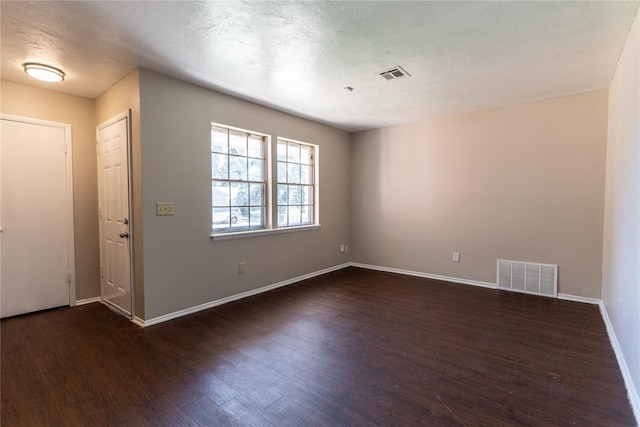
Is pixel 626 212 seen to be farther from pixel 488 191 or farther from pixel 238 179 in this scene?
pixel 238 179

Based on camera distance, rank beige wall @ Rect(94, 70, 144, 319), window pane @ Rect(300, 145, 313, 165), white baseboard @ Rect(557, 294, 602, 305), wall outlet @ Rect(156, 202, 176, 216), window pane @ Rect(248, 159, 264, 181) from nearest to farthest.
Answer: beige wall @ Rect(94, 70, 144, 319) → wall outlet @ Rect(156, 202, 176, 216) → white baseboard @ Rect(557, 294, 602, 305) → window pane @ Rect(248, 159, 264, 181) → window pane @ Rect(300, 145, 313, 165)


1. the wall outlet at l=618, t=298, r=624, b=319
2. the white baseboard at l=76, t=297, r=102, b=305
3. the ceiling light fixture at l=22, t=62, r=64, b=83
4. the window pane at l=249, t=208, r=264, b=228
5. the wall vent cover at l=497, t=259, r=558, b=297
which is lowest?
the white baseboard at l=76, t=297, r=102, b=305

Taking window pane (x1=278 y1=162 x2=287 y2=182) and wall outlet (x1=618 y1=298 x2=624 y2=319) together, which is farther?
window pane (x1=278 y1=162 x2=287 y2=182)

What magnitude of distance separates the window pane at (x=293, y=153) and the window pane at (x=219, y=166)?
1146 mm

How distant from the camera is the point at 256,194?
4102mm

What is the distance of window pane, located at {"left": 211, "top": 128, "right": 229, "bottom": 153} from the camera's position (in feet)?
11.8

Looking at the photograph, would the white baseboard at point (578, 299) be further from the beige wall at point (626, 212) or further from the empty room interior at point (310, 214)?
the beige wall at point (626, 212)

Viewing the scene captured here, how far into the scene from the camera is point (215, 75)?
9.96 ft

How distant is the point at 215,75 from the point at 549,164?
13.6 feet

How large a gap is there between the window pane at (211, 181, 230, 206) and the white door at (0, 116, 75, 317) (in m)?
1.66

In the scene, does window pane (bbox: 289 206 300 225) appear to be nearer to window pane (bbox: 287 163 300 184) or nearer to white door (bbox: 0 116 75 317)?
window pane (bbox: 287 163 300 184)

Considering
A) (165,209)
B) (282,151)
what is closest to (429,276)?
(282,151)

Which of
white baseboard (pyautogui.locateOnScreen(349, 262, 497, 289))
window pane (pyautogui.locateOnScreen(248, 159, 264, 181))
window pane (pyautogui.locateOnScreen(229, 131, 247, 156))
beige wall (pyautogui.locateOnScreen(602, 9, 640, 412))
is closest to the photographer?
beige wall (pyautogui.locateOnScreen(602, 9, 640, 412))

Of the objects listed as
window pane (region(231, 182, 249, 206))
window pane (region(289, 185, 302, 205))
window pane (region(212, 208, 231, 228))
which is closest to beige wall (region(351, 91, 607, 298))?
window pane (region(289, 185, 302, 205))
